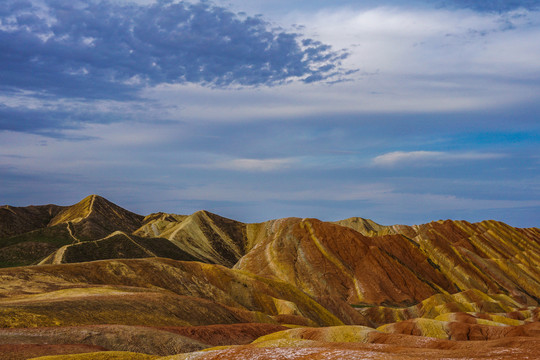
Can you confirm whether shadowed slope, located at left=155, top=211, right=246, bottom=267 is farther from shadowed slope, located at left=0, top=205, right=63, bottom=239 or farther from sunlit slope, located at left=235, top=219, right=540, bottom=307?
shadowed slope, located at left=0, top=205, right=63, bottom=239

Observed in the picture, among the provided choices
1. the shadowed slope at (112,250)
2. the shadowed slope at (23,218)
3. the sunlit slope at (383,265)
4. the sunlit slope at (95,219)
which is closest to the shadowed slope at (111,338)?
the shadowed slope at (112,250)

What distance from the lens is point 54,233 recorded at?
425 feet

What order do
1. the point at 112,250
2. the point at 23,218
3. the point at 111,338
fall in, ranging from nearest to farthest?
1. the point at 111,338
2. the point at 112,250
3. the point at 23,218

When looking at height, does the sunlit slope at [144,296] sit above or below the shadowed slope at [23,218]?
below

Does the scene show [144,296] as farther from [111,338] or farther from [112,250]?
[112,250]

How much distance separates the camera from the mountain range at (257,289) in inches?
1507

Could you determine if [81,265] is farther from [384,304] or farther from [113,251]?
[384,304]

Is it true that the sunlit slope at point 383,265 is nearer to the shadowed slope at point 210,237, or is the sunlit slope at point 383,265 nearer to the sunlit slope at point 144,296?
the shadowed slope at point 210,237

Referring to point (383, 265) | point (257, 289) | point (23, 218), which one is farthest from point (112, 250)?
point (23, 218)

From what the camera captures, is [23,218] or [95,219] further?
[23,218]

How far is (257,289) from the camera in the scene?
287ft

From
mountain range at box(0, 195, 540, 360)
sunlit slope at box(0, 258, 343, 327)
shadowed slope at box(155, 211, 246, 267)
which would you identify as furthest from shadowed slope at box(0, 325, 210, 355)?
shadowed slope at box(155, 211, 246, 267)

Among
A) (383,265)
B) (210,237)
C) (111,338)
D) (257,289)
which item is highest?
(210,237)

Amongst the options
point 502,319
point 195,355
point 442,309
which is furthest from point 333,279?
point 195,355
